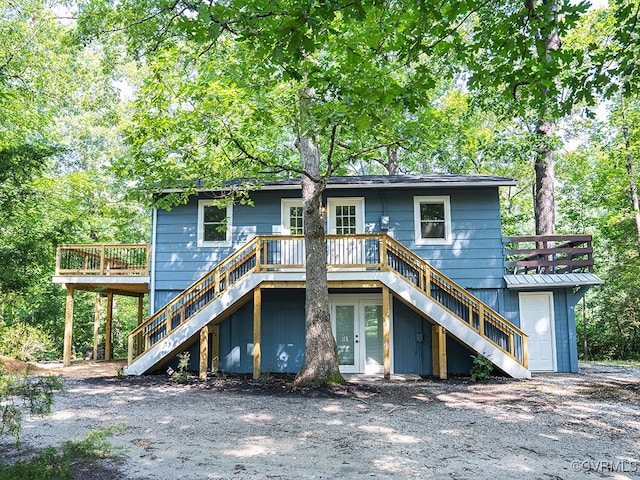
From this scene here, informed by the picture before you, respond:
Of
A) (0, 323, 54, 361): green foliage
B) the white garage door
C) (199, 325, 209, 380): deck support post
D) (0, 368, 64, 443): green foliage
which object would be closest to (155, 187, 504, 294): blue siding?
the white garage door

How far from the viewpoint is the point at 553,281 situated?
497 inches

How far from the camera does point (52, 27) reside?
68.5 ft

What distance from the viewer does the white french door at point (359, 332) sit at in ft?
44.0

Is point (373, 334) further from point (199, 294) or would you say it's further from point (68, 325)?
point (68, 325)

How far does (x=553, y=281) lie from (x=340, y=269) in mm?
5471

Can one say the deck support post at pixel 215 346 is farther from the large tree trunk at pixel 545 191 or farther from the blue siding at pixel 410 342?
the large tree trunk at pixel 545 191

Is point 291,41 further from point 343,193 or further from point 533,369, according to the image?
point 533,369

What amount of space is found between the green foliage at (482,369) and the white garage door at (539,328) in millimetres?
2134

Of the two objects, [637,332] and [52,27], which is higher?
[52,27]

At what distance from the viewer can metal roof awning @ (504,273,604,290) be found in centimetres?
1251

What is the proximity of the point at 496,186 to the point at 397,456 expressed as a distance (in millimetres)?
9732

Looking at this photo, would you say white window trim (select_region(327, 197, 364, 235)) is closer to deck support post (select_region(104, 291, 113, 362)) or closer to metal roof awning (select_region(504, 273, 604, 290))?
metal roof awning (select_region(504, 273, 604, 290))

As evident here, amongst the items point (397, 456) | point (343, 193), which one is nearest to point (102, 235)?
point (343, 193)

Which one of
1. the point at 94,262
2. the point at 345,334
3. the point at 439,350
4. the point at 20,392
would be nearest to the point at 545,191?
the point at 439,350
